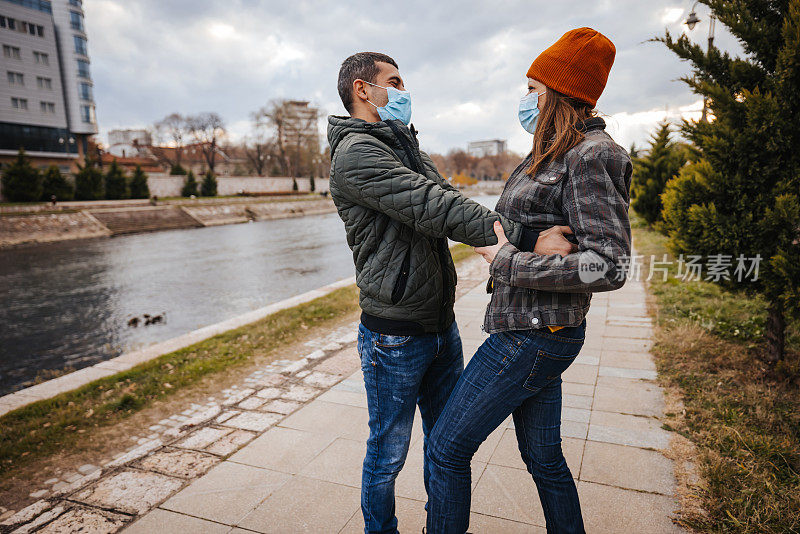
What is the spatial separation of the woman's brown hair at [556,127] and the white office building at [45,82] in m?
56.8

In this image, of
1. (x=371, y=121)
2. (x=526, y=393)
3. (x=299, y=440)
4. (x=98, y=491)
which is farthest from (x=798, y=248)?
(x=98, y=491)

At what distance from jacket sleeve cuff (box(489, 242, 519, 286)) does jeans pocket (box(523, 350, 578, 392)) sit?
1.00 ft

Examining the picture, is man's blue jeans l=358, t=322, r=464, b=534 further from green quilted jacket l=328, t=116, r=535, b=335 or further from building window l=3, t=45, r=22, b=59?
building window l=3, t=45, r=22, b=59

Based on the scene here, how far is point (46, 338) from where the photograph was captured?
833 cm

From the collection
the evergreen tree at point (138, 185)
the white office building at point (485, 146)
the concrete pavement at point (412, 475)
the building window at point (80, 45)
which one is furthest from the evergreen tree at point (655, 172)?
the white office building at point (485, 146)

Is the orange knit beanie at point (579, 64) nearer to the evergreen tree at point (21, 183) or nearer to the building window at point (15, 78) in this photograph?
the evergreen tree at point (21, 183)

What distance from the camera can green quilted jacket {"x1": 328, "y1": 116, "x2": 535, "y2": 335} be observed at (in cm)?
170

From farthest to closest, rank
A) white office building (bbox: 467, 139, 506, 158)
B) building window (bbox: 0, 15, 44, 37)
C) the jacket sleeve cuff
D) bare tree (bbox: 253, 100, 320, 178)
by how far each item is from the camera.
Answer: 1. white office building (bbox: 467, 139, 506, 158)
2. bare tree (bbox: 253, 100, 320, 178)
3. building window (bbox: 0, 15, 44, 37)
4. the jacket sleeve cuff

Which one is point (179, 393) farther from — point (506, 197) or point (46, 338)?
point (46, 338)

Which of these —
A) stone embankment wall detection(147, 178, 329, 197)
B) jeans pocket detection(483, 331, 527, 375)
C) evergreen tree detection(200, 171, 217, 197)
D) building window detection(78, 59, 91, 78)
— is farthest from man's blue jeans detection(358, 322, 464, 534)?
building window detection(78, 59, 91, 78)

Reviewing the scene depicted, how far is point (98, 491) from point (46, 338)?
681 centimetres

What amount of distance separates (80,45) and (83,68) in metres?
2.37

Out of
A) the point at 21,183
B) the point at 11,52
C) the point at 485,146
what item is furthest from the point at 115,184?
the point at 485,146

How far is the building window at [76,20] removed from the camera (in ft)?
166
